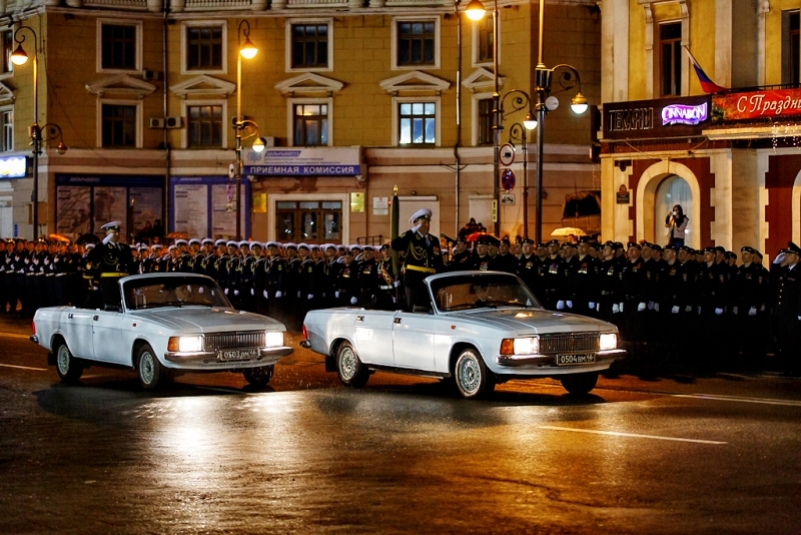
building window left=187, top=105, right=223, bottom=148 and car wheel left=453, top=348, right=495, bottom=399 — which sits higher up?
building window left=187, top=105, right=223, bottom=148

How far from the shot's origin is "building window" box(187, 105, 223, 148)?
51.8 m

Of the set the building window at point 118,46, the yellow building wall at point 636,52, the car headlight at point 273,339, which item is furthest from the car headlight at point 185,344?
the building window at point 118,46

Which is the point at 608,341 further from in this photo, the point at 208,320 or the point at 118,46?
the point at 118,46

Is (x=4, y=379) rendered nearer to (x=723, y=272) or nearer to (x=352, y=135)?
(x=723, y=272)

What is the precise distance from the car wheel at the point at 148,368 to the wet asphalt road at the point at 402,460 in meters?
0.24

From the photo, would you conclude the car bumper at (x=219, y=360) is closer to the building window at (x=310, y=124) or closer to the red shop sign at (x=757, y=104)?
the red shop sign at (x=757, y=104)

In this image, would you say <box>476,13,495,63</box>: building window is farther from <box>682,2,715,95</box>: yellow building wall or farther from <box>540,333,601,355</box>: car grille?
<box>540,333,601,355</box>: car grille

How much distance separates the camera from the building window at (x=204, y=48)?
51406mm

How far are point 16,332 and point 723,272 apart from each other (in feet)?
48.8

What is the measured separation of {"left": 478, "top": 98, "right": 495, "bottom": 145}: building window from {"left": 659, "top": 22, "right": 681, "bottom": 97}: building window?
1511 cm

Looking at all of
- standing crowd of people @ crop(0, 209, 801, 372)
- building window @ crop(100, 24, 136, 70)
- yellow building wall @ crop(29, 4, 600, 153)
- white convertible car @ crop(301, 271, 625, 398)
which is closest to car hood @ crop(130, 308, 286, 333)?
white convertible car @ crop(301, 271, 625, 398)

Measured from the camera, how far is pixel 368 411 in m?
14.5

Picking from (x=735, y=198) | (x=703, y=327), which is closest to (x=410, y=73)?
(x=735, y=198)

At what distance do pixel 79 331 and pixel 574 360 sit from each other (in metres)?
6.99
